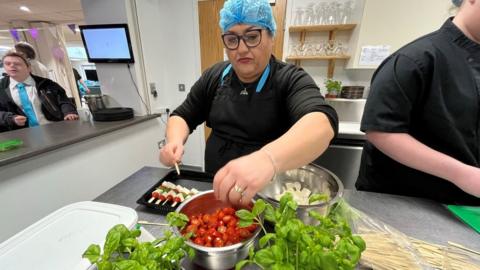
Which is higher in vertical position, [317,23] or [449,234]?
[317,23]

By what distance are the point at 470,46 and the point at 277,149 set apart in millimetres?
710

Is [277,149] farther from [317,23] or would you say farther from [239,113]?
[317,23]

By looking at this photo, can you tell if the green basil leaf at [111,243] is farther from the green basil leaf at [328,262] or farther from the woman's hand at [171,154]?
the woman's hand at [171,154]

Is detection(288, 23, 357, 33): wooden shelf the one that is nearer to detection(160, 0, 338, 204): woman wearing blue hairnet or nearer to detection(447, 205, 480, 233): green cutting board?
detection(160, 0, 338, 204): woman wearing blue hairnet

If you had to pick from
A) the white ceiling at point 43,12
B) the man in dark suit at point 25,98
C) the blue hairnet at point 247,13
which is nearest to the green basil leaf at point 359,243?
the blue hairnet at point 247,13

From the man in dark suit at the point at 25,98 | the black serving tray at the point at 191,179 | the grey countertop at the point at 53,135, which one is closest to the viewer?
the black serving tray at the point at 191,179

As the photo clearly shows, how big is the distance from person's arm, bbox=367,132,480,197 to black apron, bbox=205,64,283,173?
37 centimetres

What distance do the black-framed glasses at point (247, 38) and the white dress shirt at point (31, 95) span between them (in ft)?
6.87

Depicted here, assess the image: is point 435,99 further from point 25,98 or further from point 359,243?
point 25,98

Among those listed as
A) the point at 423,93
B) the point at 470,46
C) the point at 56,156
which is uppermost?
the point at 470,46

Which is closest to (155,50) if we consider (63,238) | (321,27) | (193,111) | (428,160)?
(193,111)

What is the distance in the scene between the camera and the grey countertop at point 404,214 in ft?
1.84

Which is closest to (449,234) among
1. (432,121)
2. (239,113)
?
(432,121)

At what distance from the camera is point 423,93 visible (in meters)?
0.65
